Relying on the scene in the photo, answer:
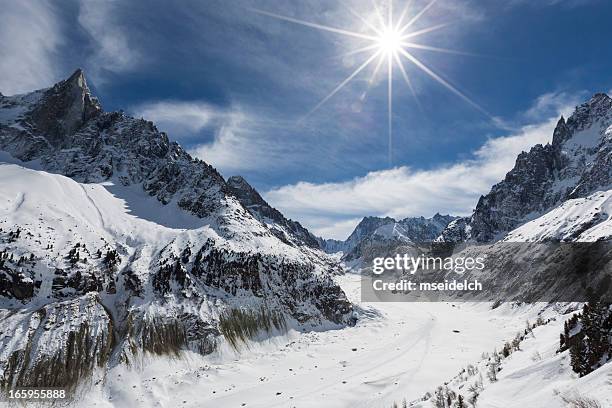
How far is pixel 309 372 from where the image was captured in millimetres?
55219

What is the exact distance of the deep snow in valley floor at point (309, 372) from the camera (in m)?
44.3

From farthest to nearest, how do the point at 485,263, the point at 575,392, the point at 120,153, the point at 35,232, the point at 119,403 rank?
the point at 485,263, the point at 120,153, the point at 35,232, the point at 119,403, the point at 575,392

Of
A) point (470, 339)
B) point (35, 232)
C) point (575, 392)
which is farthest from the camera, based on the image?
point (470, 339)

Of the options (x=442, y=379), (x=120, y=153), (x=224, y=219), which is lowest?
(x=442, y=379)

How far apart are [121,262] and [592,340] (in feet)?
245

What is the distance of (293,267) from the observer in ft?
311

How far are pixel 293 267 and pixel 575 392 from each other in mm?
86108

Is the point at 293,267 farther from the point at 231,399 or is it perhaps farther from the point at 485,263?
the point at 485,263

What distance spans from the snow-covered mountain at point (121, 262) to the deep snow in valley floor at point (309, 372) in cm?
413

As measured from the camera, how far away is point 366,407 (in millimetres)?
39406

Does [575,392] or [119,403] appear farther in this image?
[119,403]

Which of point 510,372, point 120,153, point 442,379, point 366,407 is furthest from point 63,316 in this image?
point 120,153

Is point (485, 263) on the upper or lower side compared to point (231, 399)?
upper

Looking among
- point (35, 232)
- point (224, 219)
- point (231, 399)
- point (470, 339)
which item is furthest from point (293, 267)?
point (35, 232)
